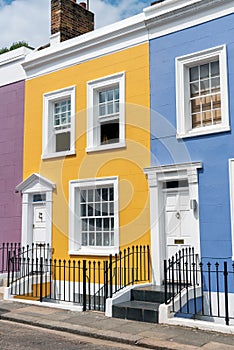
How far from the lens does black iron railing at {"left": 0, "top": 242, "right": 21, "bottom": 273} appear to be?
47.3 feet

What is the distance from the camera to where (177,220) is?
11.3 metres

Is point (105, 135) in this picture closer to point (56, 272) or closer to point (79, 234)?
point (79, 234)

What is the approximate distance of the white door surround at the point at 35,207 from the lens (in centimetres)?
1388

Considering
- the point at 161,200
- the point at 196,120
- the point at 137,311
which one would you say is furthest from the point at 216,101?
the point at 137,311

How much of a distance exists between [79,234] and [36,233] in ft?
5.73

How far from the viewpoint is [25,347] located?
7535 millimetres

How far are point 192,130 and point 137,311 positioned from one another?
4667 millimetres

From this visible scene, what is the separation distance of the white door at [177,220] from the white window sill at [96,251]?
162 centimetres

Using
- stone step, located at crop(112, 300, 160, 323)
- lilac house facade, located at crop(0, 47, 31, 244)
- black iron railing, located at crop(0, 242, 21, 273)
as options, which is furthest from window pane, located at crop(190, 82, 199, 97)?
black iron railing, located at crop(0, 242, 21, 273)

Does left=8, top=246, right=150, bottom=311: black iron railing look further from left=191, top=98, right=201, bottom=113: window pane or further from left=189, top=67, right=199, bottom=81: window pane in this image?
left=189, top=67, right=199, bottom=81: window pane

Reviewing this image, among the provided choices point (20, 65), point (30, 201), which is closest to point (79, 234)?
point (30, 201)

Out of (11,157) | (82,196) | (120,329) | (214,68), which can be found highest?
(214,68)

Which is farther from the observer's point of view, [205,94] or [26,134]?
[26,134]

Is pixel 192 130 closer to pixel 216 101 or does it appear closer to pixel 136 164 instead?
pixel 216 101
